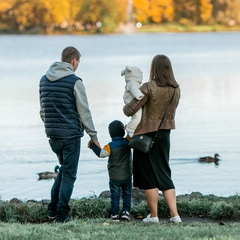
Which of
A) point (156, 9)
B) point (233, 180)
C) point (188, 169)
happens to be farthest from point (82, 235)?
point (156, 9)

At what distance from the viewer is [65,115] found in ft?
26.1

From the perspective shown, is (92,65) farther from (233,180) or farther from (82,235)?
(82,235)

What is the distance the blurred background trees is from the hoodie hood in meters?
113

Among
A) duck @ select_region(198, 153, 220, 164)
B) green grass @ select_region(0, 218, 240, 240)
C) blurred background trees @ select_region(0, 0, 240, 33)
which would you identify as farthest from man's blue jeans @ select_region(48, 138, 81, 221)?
blurred background trees @ select_region(0, 0, 240, 33)

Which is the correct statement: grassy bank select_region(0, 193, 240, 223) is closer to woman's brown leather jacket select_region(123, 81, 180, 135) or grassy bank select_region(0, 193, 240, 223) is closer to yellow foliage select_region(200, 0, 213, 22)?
woman's brown leather jacket select_region(123, 81, 180, 135)

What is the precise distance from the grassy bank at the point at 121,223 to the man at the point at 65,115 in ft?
1.31

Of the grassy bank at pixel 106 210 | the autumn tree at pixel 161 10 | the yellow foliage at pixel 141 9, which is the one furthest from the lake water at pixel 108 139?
the autumn tree at pixel 161 10

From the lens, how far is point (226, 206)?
8289 millimetres

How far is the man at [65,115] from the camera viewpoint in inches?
312

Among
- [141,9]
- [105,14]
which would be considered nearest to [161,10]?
[141,9]

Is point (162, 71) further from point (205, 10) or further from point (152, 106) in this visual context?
point (205, 10)

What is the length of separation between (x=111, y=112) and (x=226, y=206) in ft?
45.7

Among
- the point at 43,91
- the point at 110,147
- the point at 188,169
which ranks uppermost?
the point at 43,91

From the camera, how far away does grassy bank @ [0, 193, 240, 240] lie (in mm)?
6707
